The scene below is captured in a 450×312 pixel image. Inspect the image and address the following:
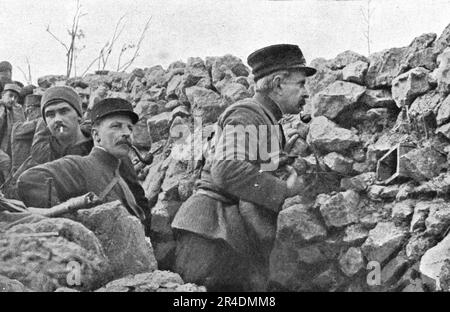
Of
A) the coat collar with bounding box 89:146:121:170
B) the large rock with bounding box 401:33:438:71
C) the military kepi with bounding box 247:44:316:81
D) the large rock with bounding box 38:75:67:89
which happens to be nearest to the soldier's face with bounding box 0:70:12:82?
the large rock with bounding box 38:75:67:89

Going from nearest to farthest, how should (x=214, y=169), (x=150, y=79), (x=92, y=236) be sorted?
1. (x=92, y=236)
2. (x=214, y=169)
3. (x=150, y=79)

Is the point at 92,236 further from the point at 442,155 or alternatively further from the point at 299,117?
the point at 442,155

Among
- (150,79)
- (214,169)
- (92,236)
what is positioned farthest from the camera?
(150,79)

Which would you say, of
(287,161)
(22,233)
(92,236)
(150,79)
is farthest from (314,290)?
(150,79)

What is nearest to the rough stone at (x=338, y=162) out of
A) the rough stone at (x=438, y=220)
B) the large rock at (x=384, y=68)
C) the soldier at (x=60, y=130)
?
the large rock at (x=384, y=68)

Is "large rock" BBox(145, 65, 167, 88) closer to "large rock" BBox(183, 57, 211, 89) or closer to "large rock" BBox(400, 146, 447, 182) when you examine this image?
"large rock" BBox(183, 57, 211, 89)

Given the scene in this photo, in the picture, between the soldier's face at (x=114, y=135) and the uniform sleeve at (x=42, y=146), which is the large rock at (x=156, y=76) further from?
the uniform sleeve at (x=42, y=146)

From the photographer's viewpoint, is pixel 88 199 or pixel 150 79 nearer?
pixel 88 199

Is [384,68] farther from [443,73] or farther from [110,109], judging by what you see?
[110,109]
